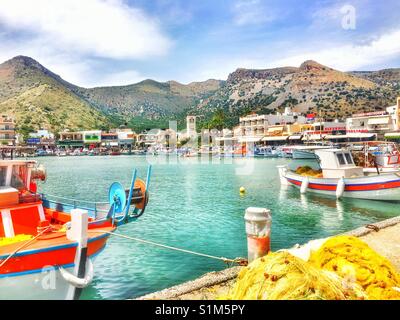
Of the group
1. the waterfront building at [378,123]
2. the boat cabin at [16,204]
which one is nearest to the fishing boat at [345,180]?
the boat cabin at [16,204]

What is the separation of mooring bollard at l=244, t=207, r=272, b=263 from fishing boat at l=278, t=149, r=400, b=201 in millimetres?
19882

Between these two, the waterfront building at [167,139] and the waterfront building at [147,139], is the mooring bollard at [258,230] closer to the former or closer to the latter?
the waterfront building at [167,139]

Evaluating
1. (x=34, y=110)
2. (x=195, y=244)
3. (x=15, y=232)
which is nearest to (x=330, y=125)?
(x=195, y=244)

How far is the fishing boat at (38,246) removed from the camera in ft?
26.2

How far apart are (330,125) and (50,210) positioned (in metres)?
92.4

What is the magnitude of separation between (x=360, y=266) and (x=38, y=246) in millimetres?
7254

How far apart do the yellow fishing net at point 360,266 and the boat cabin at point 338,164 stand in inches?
838

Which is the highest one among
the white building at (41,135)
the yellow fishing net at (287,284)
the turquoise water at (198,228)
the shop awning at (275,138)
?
the white building at (41,135)

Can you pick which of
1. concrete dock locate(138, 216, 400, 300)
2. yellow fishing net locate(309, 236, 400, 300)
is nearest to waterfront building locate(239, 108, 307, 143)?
concrete dock locate(138, 216, 400, 300)

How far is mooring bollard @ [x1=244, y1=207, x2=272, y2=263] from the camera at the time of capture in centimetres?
729

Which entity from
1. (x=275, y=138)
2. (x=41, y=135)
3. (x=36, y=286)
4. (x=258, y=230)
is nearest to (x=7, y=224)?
(x=36, y=286)

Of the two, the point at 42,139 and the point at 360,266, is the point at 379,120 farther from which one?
the point at 42,139

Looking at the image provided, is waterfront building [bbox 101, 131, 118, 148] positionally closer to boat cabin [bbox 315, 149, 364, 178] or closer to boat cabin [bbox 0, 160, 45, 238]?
boat cabin [bbox 315, 149, 364, 178]
